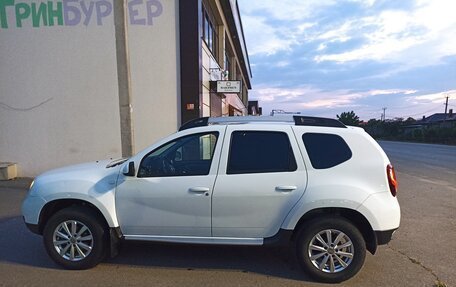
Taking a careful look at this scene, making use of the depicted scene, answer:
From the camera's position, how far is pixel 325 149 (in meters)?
4.33

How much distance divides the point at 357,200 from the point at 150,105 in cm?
852

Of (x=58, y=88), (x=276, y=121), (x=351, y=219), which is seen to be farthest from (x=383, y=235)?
(x=58, y=88)

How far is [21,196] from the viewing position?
28.7ft

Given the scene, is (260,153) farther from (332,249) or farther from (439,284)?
(439,284)

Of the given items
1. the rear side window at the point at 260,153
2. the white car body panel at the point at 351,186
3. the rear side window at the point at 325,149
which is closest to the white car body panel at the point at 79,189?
the rear side window at the point at 260,153

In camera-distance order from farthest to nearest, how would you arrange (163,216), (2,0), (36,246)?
(2,0) < (36,246) < (163,216)

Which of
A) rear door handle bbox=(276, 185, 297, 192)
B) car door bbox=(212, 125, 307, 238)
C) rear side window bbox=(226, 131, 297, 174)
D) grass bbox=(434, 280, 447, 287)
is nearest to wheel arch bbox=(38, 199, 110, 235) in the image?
car door bbox=(212, 125, 307, 238)

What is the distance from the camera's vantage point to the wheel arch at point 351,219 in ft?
13.9

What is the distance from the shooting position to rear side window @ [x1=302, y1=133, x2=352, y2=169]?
4.27 metres

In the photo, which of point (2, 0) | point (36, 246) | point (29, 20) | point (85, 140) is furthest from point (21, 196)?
point (2, 0)

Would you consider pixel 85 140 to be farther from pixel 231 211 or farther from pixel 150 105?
pixel 231 211

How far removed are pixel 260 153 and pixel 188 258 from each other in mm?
1689

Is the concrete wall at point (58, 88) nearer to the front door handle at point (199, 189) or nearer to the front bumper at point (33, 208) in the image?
the front bumper at point (33, 208)

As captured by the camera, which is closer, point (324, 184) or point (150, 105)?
point (324, 184)
